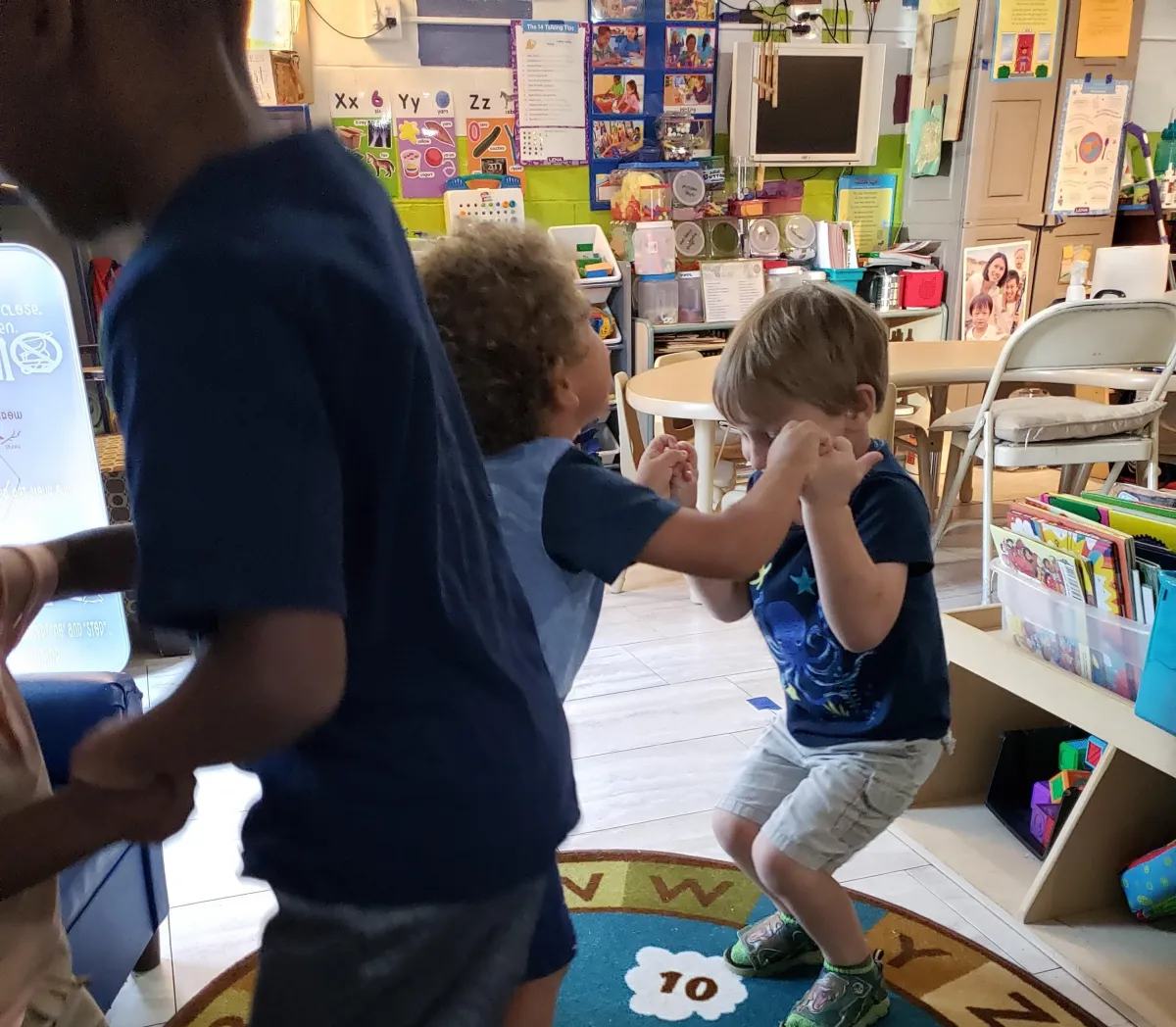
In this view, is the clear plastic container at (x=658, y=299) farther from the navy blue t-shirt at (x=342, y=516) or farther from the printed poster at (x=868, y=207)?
the navy blue t-shirt at (x=342, y=516)

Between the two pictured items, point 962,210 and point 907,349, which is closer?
point 907,349

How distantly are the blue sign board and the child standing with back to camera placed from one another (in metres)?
1.51

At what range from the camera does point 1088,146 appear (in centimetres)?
452

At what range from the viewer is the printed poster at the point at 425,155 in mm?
4141

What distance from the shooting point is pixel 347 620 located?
22.9 inches

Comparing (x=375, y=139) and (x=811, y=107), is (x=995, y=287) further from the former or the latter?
(x=375, y=139)

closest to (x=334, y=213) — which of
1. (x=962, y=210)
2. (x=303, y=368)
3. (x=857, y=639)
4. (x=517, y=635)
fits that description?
(x=303, y=368)

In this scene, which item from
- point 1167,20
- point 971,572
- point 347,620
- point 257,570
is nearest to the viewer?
point 257,570

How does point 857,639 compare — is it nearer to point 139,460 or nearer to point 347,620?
point 347,620

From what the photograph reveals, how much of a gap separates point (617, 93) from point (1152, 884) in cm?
388

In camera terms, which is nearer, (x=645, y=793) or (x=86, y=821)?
(x=86, y=821)

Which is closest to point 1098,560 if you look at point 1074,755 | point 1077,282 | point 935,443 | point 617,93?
point 1074,755

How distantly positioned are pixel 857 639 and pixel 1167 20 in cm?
534

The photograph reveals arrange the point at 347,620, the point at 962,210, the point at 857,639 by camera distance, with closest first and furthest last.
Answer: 1. the point at 347,620
2. the point at 857,639
3. the point at 962,210
